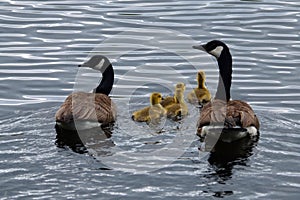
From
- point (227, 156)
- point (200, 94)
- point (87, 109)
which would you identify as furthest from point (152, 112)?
point (227, 156)

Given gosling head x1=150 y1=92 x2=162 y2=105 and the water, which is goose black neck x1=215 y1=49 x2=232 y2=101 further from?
gosling head x1=150 y1=92 x2=162 y2=105

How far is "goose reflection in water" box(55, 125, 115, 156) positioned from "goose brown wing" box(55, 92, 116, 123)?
21cm

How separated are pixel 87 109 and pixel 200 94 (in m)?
2.76

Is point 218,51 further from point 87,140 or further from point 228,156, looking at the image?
point 87,140

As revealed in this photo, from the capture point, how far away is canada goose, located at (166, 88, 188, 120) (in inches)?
581

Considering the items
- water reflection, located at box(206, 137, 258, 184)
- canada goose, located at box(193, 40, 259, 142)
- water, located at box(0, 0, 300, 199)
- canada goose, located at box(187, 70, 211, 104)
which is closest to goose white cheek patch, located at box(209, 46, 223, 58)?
canada goose, located at box(187, 70, 211, 104)

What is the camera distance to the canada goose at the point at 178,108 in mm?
14747

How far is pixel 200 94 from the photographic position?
51.6 feet

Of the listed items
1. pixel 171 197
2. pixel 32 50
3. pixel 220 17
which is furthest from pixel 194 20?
pixel 171 197

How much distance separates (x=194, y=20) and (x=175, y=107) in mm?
6919

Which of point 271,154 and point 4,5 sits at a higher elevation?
point 4,5

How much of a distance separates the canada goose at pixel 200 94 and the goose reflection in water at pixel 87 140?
2.26m

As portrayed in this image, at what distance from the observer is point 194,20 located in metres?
21.4

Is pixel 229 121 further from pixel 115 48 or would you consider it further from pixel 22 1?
pixel 22 1
